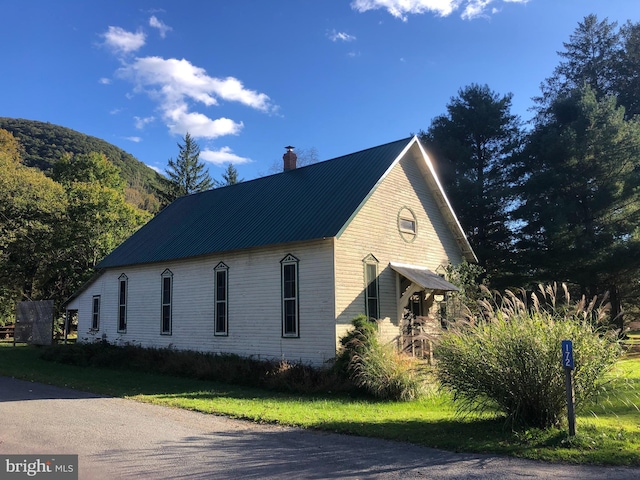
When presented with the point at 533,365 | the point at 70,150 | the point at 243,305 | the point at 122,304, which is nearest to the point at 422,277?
the point at 243,305

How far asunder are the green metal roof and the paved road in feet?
23.2

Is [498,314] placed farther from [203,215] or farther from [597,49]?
[597,49]

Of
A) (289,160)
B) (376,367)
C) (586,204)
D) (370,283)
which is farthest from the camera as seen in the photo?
(586,204)

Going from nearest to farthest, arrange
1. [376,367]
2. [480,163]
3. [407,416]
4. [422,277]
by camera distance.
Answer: [407,416]
[376,367]
[422,277]
[480,163]

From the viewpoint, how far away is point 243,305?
55.9ft

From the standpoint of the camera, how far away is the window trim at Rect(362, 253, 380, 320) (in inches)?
616

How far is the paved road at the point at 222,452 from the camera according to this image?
6258 millimetres

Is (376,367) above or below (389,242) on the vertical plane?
below

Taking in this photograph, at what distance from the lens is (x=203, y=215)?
71.1ft

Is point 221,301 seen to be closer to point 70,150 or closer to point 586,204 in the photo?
point 586,204

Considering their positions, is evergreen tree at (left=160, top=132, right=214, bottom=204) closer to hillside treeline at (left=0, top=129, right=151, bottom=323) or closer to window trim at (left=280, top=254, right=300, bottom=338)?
hillside treeline at (left=0, top=129, right=151, bottom=323)

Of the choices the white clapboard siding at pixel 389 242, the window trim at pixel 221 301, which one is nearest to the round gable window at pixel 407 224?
the white clapboard siding at pixel 389 242

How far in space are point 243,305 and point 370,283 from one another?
449 cm

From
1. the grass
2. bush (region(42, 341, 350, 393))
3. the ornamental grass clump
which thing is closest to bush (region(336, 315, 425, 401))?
the grass
